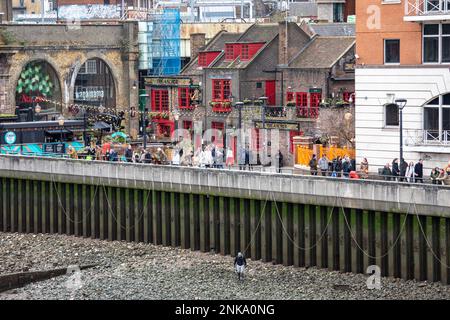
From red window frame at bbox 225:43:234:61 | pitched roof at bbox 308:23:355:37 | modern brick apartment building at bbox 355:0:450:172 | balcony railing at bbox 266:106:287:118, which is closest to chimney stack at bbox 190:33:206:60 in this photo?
red window frame at bbox 225:43:234:61

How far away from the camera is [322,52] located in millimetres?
78000

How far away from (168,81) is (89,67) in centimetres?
1209

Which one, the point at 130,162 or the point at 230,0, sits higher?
the point at 230,0

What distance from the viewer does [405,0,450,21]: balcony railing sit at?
5766 centimetres

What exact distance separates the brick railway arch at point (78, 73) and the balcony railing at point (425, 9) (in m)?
39.8

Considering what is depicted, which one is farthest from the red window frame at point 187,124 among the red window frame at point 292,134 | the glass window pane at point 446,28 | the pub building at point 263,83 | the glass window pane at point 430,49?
the glass window pane at point 446,28

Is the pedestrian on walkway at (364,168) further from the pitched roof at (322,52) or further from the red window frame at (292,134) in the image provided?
the pitched roof at (322,52)

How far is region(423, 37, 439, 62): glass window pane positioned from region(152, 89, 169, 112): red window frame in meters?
30.9

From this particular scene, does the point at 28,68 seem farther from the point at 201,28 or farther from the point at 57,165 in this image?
the point at 57,165

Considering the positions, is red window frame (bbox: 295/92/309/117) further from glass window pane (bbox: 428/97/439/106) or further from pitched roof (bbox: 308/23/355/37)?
glass window pane (bbox: 428/97/439/106)

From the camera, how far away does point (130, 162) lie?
211ft

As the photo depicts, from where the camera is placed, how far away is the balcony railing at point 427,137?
57719mm

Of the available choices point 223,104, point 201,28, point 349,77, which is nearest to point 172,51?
point 201,28
